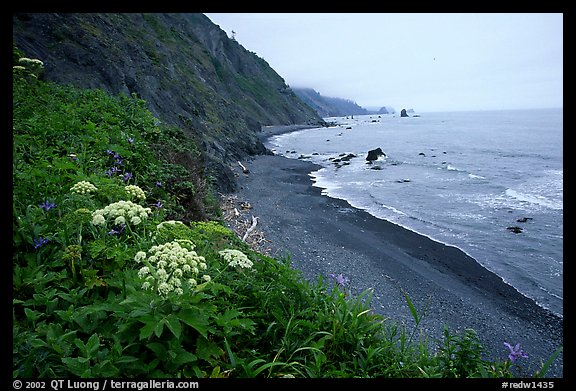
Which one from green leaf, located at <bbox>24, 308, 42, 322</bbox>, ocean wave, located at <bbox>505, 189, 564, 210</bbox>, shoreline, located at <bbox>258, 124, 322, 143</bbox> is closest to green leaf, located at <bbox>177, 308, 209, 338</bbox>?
green leaf, located at <bbox>24, 308, 42, 322</bbox>

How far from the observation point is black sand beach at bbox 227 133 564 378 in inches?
367

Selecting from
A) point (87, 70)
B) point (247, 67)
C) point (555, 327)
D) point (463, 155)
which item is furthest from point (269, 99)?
point (555, 327)

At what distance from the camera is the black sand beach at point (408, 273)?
30.6ft

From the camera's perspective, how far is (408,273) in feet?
40.5

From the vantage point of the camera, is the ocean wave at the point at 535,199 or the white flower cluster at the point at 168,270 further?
the ocean wave at the point at 535,199

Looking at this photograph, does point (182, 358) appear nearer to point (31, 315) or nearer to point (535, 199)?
point (31, 315)

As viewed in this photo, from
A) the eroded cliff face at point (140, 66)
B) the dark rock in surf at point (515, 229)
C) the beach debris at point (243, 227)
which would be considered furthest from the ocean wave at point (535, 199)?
the eroded cliff face at point (140, 66)

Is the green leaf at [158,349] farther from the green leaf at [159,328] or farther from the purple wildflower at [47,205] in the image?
the purple wildflower at [47,205]

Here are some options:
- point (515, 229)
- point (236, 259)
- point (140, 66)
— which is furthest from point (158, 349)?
point (140, 66)

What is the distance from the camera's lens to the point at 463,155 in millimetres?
51094

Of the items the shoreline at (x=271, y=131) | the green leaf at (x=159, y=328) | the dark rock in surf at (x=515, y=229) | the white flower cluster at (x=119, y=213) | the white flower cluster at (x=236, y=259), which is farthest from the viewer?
the shoreline at (x=271, y=131)

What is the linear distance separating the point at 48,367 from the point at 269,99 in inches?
4992

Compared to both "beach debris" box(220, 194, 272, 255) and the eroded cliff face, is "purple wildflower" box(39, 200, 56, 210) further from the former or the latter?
the eroded cliff face
